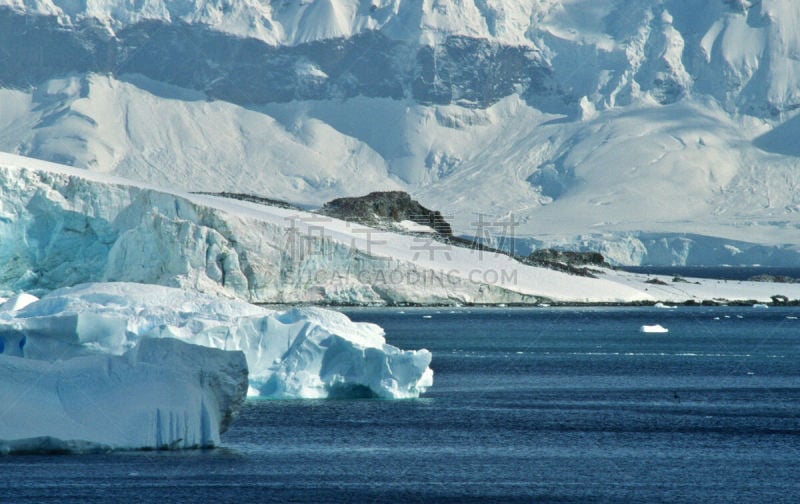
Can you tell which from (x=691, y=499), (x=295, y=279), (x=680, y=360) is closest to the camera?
(x=691, y=499)

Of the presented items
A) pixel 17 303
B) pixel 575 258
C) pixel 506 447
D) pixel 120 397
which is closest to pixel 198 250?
pixel 17 303

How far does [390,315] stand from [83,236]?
16055mm

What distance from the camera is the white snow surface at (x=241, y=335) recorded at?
3788 cm

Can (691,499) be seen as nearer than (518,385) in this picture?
Yes

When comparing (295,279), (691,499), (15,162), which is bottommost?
(691,499)

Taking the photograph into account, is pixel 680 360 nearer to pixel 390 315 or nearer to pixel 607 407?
pixel 607 407

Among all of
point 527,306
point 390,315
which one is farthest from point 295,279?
point 527,306

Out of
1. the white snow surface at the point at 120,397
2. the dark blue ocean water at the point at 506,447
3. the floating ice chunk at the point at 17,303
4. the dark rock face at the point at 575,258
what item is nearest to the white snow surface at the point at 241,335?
the dark blue ocean water at the point at 506,447

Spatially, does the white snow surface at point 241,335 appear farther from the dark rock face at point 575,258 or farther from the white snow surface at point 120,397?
the dark rock face at point 575,258

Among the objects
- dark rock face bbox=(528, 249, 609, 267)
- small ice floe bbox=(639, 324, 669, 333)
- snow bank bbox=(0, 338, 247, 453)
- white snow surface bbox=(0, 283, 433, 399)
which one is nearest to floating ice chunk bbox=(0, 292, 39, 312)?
white snow surface bbox=(0, 283, 433, 399)

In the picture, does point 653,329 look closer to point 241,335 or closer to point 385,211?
point 241,335

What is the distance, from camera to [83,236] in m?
77.5

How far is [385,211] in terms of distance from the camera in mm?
109625

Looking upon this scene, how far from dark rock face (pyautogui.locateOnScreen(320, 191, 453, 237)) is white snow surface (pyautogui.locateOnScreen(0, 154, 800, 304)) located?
15.6 m
